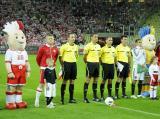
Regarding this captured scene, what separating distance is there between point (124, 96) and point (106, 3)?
35.4m

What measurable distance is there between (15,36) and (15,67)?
94 cm

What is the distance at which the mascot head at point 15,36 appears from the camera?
47.5 ft

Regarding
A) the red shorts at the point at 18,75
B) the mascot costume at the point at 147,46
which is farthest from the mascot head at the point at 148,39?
the red shorts at the point at 18,75

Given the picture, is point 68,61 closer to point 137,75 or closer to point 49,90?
point 49,90

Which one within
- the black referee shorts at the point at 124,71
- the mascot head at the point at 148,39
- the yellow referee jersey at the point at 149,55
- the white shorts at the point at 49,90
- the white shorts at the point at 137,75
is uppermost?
the mascot head at the point at 148,39

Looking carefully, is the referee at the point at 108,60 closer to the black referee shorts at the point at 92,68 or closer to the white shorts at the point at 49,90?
the black referee shorts at the point at 92,68

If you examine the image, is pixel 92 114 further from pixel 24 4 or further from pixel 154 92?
pixel 24 4

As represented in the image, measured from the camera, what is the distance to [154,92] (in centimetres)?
1667

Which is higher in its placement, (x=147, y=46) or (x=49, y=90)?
(x=147, y=46)

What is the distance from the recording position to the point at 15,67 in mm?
14273

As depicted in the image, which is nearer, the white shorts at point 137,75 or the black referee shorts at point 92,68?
the black referee shorts at point 92,68

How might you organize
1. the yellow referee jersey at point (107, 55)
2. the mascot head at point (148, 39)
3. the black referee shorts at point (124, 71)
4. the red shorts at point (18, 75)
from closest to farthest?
1. the red shorts at point (18, 75)
2. the yellow referee jersey at point (107, 55)
3. the black referee shorts at point (124, 71)
4. the mascot head at point (148, 39)

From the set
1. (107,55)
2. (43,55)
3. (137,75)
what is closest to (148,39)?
(137,75)

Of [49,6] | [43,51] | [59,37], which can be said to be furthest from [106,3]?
[43,51]
